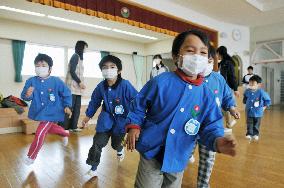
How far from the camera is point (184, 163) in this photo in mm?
1160

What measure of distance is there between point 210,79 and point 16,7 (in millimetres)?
5732

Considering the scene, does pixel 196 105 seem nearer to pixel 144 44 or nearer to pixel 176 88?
pixel 176 88

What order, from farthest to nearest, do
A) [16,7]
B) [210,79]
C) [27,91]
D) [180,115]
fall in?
[16,7] → [27,91] → [210,79] → [180,115]

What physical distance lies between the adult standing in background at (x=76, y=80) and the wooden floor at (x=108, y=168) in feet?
3.21

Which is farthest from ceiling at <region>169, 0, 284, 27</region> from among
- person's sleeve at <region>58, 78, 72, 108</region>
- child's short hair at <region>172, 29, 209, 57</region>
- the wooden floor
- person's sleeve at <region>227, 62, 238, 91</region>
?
child's short hair at <region>172, 29, 209, 57</region>

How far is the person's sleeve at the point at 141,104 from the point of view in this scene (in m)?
1.13

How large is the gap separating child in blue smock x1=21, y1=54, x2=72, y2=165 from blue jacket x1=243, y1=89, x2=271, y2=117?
9.46 ft

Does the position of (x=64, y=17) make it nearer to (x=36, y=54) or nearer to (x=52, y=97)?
(x=36, y=54)

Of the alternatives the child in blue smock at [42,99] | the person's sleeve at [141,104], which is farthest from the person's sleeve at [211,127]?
the child in blue smock at [42,99]

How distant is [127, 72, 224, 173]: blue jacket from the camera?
111cm

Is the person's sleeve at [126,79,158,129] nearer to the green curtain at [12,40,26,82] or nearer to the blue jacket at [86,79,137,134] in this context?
the blue jacket at [86,79,137,134]

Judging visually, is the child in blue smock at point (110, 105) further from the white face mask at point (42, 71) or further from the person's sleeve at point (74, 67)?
the person's sleeve at point (74, 67)

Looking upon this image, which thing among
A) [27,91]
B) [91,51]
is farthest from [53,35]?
[27,91]

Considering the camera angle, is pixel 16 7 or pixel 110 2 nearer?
pixel 110 2
